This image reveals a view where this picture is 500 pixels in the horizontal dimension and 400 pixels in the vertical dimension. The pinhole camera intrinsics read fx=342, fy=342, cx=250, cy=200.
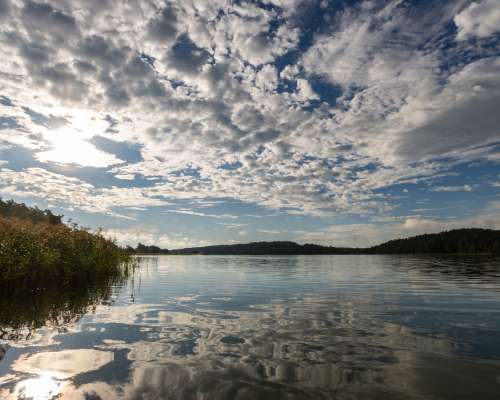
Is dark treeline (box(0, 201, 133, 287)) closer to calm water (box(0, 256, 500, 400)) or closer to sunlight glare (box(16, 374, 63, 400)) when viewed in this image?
calm water (box(0, 256, 500, 400))

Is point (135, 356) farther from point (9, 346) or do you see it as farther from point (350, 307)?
point (350, 307)

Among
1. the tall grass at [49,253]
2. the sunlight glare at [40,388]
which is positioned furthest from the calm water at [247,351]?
the tall grass at [49,253]

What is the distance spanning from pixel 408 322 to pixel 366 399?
766 centimetres

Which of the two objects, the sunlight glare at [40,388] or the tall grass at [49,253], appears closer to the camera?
the sunlight glare at [40,388]

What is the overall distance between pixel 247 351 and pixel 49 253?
15.3 meters

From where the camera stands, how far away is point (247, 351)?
9.30m

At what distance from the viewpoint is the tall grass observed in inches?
688

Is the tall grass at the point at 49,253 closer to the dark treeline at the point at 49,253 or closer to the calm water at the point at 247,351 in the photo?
the dark treeline at the point at 49,253

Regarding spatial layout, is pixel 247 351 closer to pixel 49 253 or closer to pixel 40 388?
pixel 40 388

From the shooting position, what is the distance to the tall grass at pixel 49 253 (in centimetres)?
1748

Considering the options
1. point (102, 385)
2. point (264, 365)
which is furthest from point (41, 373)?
point (264, 365)

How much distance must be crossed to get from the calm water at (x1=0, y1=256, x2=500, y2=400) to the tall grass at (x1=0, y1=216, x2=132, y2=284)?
1.94m

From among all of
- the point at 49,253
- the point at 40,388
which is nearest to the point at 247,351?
the point at 40,388

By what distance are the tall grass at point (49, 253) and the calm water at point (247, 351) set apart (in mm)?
1939
